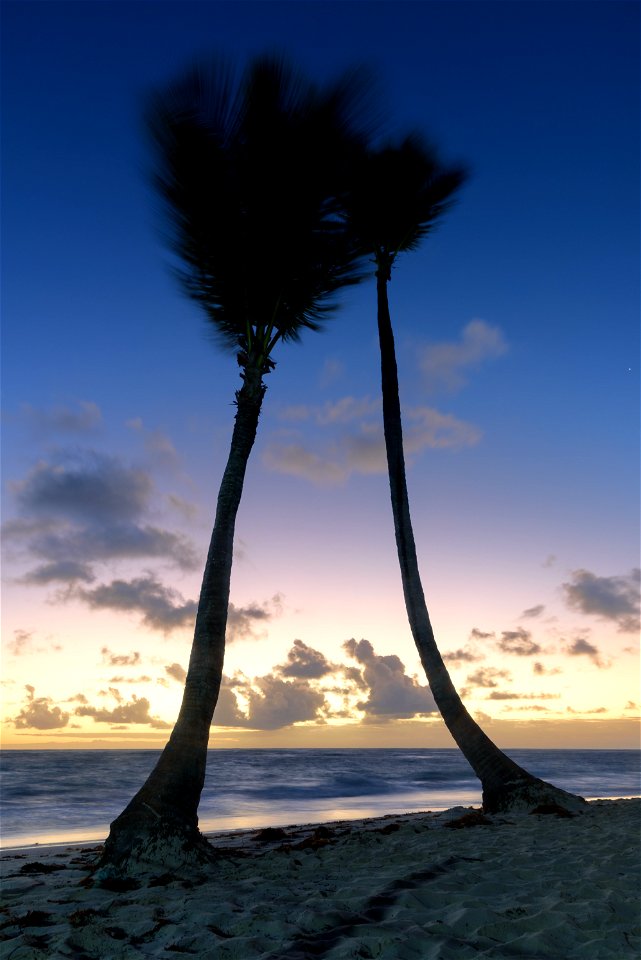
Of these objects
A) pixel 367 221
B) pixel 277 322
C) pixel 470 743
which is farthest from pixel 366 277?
pixel 470 743

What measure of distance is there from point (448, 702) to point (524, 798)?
5.87 ft

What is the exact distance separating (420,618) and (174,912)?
6.67 m

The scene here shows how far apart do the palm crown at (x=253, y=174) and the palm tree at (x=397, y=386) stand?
215 cm

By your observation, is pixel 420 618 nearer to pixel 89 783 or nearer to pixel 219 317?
pixel 219 317

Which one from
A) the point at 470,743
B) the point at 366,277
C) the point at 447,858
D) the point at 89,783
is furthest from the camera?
the point at 89,783

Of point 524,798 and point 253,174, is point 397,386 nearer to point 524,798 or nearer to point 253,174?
point 253,174

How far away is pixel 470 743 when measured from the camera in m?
10.6

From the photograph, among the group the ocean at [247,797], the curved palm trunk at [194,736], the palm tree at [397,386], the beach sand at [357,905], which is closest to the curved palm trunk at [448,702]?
the palm tree at [397,386]

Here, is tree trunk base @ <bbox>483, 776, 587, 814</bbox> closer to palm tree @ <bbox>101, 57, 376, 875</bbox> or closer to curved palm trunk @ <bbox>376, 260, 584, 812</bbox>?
curved palm trunk @ <bbox>376, 260, 584, 812</bbox>

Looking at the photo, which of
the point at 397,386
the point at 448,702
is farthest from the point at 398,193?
the point at 448,702

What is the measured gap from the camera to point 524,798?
10141 millimetres

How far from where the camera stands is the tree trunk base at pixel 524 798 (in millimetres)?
10039

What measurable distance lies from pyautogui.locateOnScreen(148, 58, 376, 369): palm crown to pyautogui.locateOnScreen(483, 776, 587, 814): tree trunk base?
769cm

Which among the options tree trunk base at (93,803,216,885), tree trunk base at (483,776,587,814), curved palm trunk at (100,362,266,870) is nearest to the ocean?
curved palm trunk at (100,362,266,870)
